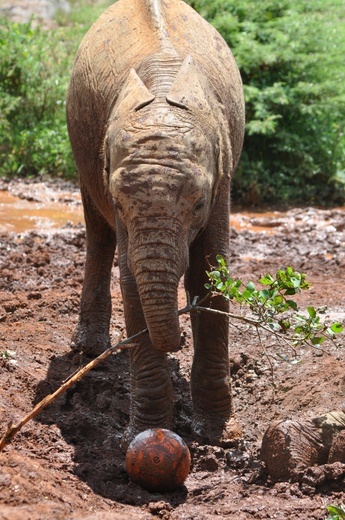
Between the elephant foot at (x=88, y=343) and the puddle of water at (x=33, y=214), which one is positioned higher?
the puddle of water at (x=33, y=214)

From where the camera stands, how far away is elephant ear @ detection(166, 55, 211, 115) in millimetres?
4637

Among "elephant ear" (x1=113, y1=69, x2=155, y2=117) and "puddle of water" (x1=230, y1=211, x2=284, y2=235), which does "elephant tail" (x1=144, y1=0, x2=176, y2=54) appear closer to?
"elephant ear" (x1=113, y1=69, x2=155, y2=117)

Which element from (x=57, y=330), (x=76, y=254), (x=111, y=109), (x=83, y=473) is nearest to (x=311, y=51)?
(x=76, y=254)

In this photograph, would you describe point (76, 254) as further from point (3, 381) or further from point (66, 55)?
point (66, 55)

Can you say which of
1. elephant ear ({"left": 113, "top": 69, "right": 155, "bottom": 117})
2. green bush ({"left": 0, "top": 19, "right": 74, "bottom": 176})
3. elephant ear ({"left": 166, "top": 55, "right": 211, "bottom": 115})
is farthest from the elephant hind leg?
green bush ({"left": 0, "top": 19, "right": 74, "bottom": 176})

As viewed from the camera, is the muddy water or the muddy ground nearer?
the muddy ground

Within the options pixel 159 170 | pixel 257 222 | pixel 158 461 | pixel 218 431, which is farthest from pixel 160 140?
pixel 257 222

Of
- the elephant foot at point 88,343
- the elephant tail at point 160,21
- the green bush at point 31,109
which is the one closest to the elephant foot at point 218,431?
the elephant foot at point 88,343

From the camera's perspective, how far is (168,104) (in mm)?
4629

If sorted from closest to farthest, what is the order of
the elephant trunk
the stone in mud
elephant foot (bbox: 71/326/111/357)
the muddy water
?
the elephant trunk, the stone in mud, elephant foot (bbox: 71/326/111/357), the muddy water

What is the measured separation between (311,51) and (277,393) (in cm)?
914

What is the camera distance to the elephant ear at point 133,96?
4.66 meters

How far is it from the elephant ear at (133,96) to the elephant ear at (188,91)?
129 millimetres

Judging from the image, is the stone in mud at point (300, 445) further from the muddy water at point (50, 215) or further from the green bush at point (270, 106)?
the green bush at point (270, 106)
